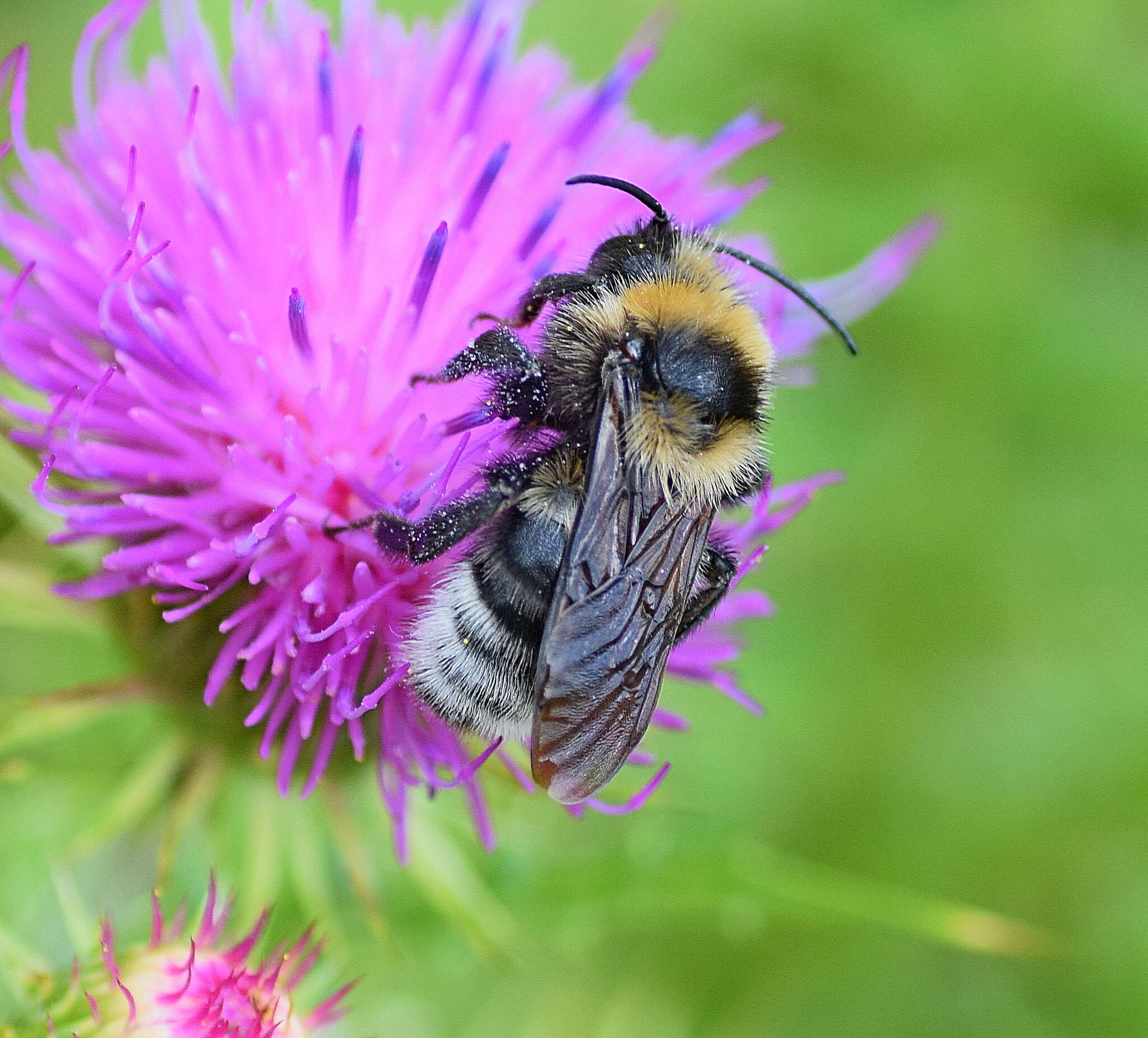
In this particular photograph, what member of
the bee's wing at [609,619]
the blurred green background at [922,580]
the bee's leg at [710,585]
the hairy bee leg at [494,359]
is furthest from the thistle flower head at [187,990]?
the blurred green background at [922,580]

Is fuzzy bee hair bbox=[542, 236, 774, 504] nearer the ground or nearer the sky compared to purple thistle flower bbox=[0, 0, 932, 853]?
nearer the sky

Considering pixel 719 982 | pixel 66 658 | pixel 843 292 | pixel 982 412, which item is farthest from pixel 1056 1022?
pixel 66 658

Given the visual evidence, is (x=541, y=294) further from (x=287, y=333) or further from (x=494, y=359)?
(x=287, y=333)

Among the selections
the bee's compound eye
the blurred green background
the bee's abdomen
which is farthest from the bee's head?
the blurred green background

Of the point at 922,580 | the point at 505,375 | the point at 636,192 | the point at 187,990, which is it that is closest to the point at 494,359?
the point at 505,375

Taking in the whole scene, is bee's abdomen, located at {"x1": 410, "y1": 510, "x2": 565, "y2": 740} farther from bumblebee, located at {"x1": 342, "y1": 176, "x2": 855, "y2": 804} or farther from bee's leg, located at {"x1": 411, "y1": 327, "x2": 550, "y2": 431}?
bee's leg, located at {"x1": 411, "y1": 327, "x2": 550, "y2": 431}

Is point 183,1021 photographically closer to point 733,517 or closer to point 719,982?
point 733,517

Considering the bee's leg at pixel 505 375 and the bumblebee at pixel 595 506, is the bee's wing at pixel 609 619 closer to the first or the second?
the bumblebee at pixel 595 506
